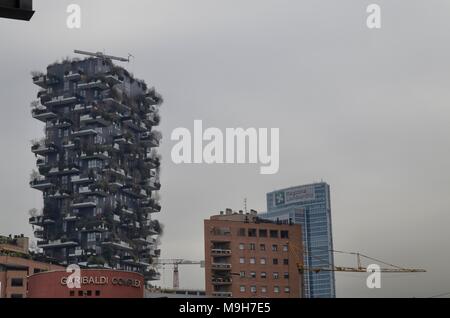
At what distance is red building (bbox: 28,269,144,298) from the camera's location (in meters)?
116

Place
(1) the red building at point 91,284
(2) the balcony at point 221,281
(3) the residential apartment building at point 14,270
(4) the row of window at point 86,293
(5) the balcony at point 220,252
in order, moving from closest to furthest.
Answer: (1) the red building at point 91,284
(4) the row of window at point 86,293
(3) the residential apartment building at point 14,270
(5) the balcony at point 220,252
(2) the balcony at point 221,281

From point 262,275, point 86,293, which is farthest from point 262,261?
point 86,293

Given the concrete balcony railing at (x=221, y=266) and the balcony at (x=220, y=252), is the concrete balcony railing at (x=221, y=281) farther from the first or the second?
the balcony at (x=220, y=252)

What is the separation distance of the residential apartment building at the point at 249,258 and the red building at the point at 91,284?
50.1 m

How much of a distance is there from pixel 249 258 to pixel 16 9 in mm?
159387

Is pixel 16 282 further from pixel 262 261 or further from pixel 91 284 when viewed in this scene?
pixel 262 261

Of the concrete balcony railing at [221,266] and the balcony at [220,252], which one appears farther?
the concrete balcony railing at [221,266]

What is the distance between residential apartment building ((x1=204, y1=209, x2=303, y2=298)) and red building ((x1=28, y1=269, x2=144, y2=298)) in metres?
50.1

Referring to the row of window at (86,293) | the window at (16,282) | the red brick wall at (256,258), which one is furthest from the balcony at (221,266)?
the row of window at (86,293)

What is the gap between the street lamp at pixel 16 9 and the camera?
40.3 ft

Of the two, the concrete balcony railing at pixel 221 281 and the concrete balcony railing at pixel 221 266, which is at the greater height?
the concrete balcony railing at pixel 221 266
